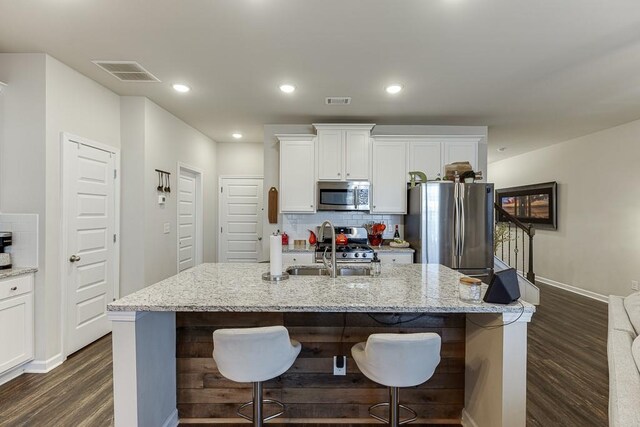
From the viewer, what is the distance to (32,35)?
2.44m

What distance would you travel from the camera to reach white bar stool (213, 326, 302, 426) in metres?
1.42

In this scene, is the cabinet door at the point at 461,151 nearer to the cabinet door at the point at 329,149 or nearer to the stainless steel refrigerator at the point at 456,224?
the stainless steel refrigerator at the point at 456,224

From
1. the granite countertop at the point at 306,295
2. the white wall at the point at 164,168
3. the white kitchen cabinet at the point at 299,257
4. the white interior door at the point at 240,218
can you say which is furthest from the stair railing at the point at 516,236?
the white wall at the point at 164,168

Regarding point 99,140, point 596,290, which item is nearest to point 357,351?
point 99,140

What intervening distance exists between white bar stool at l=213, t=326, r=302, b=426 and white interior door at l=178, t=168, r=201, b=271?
357cm

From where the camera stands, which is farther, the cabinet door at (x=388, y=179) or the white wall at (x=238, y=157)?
the white wall at (x=238, y=157)

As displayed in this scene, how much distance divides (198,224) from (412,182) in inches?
136

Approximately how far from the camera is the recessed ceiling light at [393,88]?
334 cm

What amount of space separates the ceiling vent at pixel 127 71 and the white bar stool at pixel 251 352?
2.72 metres

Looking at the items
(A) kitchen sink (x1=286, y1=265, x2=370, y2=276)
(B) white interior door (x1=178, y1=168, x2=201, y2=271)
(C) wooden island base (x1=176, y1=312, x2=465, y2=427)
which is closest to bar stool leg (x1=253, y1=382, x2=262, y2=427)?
(C) wooden island base (x1=176, y1=312, x2=465, y2=427)

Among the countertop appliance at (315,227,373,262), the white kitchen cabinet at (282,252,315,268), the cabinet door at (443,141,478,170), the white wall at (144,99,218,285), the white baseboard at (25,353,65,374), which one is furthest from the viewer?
the cabinet door at (443,141,478,170)

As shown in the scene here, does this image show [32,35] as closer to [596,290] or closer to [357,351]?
[357,351]

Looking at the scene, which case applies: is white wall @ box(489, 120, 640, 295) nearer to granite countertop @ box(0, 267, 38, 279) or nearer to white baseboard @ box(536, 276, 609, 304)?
white baseboard @ box(536, 276, 609, 304)

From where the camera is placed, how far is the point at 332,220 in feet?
15.4
